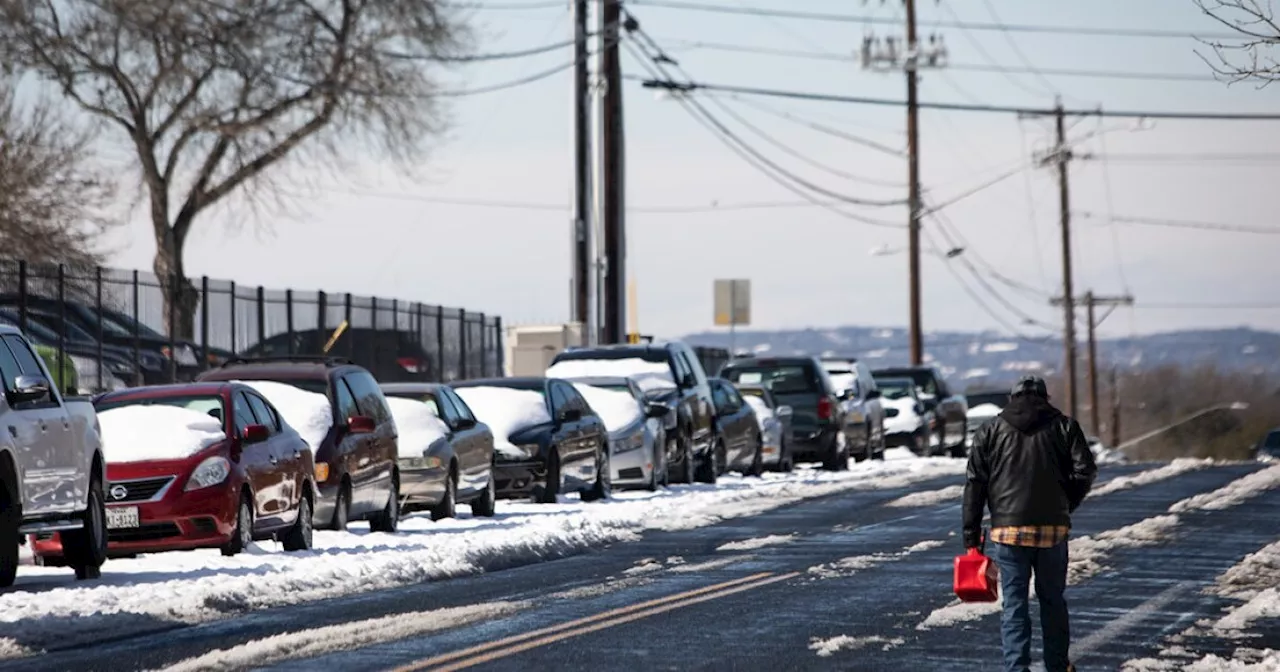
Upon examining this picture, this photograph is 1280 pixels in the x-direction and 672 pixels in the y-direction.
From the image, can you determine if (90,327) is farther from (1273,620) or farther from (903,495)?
(1273,620)

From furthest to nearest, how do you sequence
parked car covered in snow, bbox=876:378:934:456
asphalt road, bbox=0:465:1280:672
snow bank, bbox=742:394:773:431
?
parked car covered in snow, bbox=876:378:934:456, snow bank, bbox=742:394:773:431, asphalt road, bbox=0:465:1280:672

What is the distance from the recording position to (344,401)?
22.8 m

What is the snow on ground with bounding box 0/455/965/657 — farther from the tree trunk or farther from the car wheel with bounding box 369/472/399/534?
the tree trunk

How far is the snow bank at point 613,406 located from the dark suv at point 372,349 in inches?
279

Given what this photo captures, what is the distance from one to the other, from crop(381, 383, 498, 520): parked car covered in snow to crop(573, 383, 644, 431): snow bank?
16.1 feet

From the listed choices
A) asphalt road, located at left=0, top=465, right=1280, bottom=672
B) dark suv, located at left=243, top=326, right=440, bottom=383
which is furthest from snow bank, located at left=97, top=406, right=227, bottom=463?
dark suv, located at left=243, top=326, right=440, bottom=383

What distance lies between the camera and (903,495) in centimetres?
3225

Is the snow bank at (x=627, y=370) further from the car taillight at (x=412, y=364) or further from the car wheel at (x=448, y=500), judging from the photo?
the car taillight at (x=412, y=364)

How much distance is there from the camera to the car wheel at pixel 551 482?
2825cm

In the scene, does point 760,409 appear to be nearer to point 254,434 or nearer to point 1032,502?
point 254,434

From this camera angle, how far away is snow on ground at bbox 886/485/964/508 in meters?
29.6

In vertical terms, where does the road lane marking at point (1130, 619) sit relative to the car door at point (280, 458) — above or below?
below

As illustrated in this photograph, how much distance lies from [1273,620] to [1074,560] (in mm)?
5042

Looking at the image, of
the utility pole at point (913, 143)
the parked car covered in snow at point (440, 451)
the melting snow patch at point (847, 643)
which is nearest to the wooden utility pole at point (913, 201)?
the utility pole at point (913, 143)
